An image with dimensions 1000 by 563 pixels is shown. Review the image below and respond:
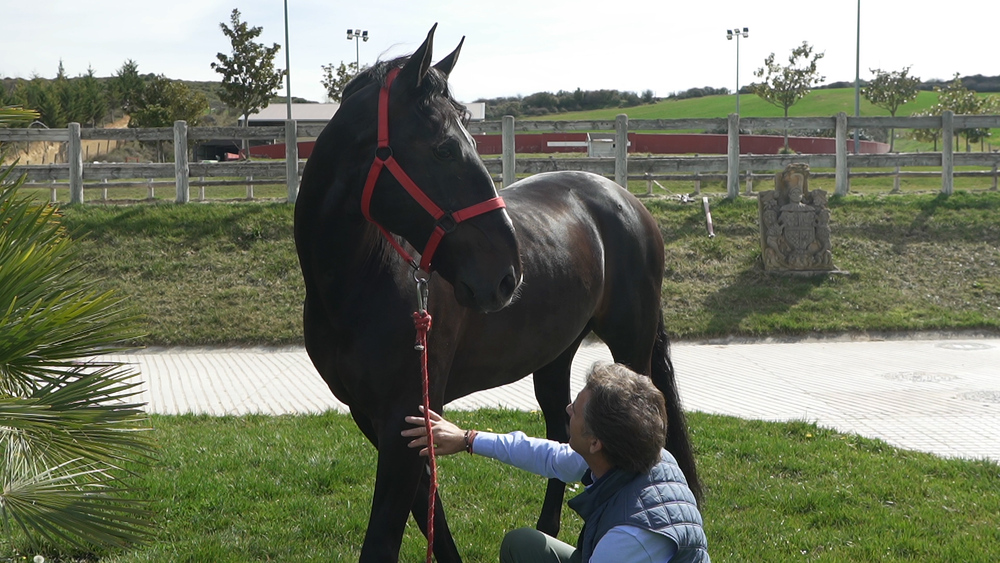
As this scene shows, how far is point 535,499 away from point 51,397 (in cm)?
301

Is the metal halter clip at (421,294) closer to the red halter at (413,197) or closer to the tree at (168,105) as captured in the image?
the red halter at (413,197)

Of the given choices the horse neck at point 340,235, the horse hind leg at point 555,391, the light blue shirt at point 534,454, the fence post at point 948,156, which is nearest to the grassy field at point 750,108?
the fence post at point 948,156

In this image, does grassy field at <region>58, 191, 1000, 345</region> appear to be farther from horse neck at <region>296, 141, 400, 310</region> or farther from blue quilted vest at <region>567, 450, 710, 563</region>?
blue quilted vest at <region>567, 450, 710, 563</region>

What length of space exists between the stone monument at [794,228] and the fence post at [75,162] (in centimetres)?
1185

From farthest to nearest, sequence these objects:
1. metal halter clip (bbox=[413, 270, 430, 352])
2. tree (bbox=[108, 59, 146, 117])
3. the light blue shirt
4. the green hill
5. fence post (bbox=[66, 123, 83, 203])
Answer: the green hill
tree (bbox=[108, 59, 146, 117])
fence post (bbox=[66, 123, 83, 203])
metal halter clip (bbox=[413, 270, 430, 352])
the light blue shirt

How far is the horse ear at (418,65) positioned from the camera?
2637 millimetres

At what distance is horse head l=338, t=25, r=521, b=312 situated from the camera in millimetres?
2646

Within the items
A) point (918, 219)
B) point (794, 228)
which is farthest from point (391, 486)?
point (918, 219)

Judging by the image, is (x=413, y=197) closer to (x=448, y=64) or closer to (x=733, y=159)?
(x=448, y=64)

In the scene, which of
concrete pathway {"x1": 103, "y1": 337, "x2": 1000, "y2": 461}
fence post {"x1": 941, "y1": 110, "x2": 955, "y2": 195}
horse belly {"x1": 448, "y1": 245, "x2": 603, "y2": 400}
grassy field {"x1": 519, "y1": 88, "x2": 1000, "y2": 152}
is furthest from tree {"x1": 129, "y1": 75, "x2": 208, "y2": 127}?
grassy field {"x1": 519, "y1": 88, "x2": 1000, "y2": 152}

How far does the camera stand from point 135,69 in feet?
196

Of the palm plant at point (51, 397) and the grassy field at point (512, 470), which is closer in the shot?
the palm plant at point (51, 397)

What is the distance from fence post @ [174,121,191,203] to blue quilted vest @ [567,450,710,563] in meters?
14.2

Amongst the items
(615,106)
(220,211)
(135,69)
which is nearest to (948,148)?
(220,211)
